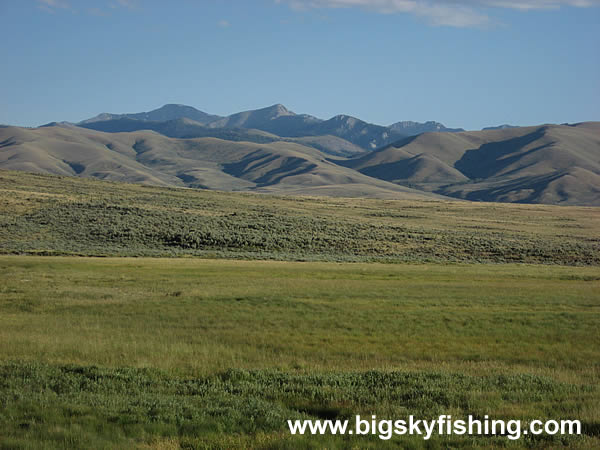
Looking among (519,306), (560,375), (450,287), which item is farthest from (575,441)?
(450,287)

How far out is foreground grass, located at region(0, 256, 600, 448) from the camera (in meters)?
9.18

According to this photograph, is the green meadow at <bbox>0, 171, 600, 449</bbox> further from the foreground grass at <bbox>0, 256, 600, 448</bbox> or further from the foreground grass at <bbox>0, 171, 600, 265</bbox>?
the foreground grass at <bbox>0, 171, 600, 265</bbox>

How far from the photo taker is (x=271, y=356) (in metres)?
15.7

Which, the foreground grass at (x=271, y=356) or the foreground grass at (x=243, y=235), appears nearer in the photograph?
the foreground grass at (x=271, y=356)

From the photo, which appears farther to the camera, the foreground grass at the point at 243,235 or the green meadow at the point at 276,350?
the foreground grass at the point at 243,235

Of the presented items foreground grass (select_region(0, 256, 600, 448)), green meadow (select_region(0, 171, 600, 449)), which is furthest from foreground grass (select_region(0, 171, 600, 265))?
foreground grass (select_region(0, 256, 600, 448))

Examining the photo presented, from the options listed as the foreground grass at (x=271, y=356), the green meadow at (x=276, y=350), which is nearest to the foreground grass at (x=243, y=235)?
the green meadow at (x=276, y=350)

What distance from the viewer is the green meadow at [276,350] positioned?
29.8 ft

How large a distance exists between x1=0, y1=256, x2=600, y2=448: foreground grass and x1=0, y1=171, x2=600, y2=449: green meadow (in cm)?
5

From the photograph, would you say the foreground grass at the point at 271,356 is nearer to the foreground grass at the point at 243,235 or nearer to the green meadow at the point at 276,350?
the green meadow at the point at 276,350

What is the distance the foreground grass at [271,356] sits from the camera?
361 inches

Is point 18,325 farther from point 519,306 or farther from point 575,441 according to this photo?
point 519,306

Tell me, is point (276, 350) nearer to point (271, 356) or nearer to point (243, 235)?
point (271, 356)

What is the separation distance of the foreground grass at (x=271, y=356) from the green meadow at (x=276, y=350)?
5 cm
